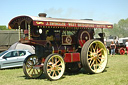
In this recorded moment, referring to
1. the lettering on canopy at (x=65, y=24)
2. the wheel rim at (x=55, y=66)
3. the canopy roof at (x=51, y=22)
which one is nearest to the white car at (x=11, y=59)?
the canopy roof at (x=51, y=22)

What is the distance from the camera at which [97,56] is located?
29.8 feet

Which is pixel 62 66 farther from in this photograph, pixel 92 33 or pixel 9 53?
pixel 9 53

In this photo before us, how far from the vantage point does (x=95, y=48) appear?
9.27 metres

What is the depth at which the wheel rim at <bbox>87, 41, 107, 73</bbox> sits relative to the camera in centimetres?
896

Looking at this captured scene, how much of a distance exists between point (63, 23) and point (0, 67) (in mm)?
5461

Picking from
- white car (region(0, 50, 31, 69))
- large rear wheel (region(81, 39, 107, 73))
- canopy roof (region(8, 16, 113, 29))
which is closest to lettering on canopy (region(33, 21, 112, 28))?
canopy roof (region(8, 16, 113, 29))

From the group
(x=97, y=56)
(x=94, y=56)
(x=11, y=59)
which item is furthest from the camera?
(x=11, y=59)

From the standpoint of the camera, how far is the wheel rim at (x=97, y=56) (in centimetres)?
896

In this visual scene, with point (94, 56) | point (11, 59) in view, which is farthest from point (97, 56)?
point (11, 59)

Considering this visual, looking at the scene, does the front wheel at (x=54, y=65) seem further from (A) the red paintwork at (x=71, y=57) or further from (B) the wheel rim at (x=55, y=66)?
(A) the red paintwork at (x=71, y=57)

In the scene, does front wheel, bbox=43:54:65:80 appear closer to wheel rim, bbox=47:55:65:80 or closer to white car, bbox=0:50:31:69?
wheel rim, bbox=47:55:65:80

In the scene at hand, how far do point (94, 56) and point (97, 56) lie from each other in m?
0.19

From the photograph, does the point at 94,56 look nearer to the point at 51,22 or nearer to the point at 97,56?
the point at 97,56

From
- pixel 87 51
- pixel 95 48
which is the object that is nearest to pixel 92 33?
pixel 95 48
